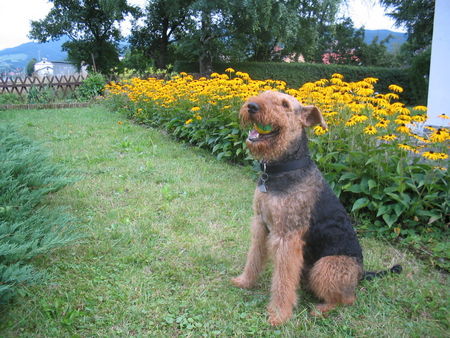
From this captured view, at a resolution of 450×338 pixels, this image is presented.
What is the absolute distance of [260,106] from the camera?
2.08m

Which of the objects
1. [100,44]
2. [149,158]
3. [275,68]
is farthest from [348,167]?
[100,44]

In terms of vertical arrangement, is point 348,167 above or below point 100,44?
below

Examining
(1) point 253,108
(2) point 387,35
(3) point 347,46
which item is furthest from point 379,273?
(2) point 387,35

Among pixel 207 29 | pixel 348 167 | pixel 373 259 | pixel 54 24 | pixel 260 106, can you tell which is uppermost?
pixel 54 24

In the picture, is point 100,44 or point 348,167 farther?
point 100,44

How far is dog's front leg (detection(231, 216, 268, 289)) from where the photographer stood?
8.32 feet

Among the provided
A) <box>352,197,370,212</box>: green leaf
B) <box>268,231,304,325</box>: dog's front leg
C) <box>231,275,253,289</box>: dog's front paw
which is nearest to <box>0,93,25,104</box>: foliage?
<box>231,275,253,289</box>: dog's front paw

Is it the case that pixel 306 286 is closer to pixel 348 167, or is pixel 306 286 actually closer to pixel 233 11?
pixel 348 167

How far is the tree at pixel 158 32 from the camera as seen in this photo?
827 inches

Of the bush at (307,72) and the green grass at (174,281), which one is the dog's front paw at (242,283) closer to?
the green grass at (174,281)

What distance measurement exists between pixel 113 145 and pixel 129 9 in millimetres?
17329

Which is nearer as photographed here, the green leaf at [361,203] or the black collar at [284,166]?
the black collar at [284,166]

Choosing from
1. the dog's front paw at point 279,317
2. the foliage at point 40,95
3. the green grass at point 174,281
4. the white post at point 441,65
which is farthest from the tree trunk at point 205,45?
the dog's front paw at point 279,317

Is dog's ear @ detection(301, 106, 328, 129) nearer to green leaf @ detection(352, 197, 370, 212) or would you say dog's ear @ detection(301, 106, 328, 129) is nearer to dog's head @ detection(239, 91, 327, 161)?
dog's head @ detection(239, 91, 327, 161)
